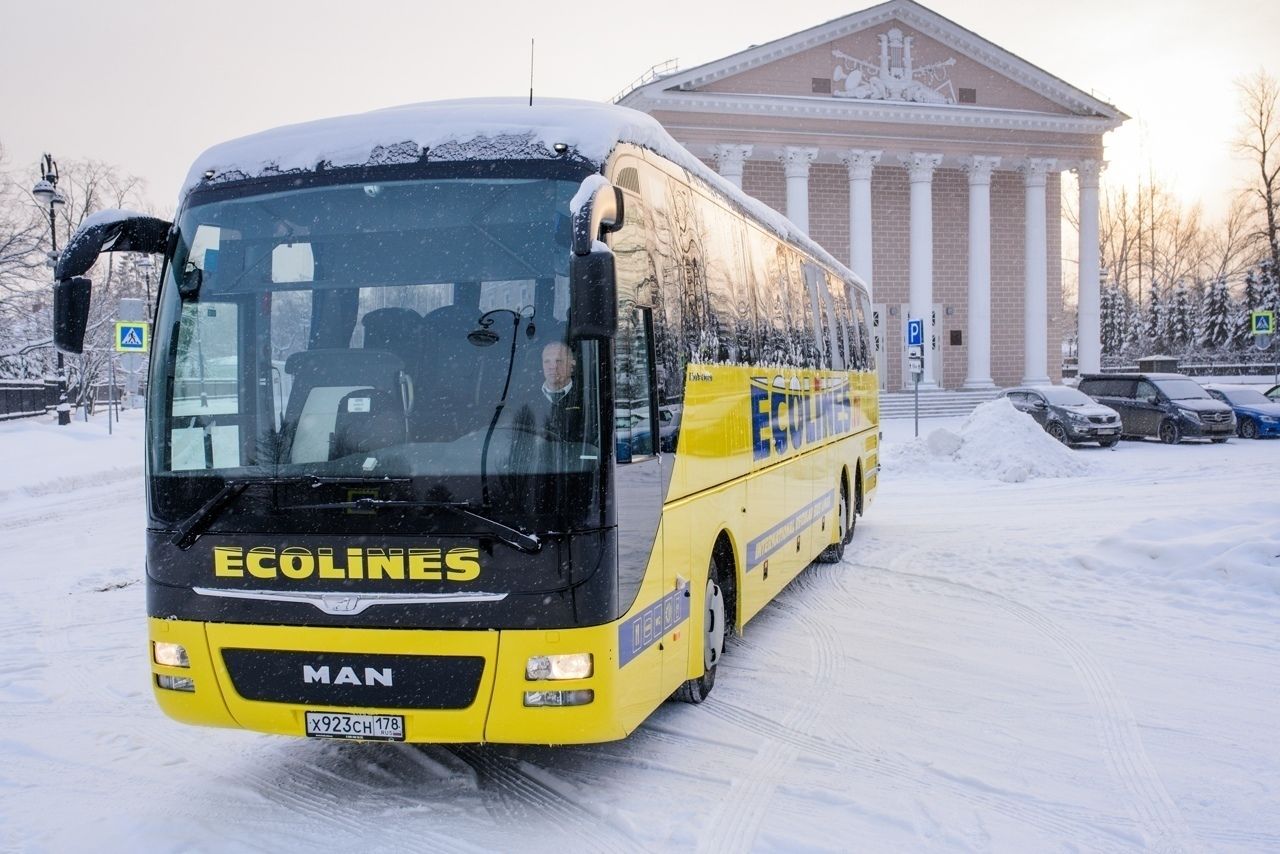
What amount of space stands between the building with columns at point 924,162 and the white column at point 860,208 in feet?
0.17

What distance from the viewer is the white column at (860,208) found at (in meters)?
Result: 43.8

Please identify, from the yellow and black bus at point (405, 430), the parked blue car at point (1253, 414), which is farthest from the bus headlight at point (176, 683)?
the parked blue car at point (1253, 414)

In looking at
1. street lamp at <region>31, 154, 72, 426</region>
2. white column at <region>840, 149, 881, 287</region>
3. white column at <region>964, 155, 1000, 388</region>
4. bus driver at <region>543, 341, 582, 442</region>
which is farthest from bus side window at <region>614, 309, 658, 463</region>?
white column at <region>964, 155, 1000, 388</region>

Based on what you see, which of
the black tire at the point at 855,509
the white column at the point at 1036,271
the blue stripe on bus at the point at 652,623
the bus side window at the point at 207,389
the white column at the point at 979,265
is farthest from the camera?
the white column at the point at 1036,271

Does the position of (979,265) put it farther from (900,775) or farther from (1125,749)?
(900,775)

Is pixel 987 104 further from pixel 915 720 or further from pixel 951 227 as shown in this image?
pixel 915 720

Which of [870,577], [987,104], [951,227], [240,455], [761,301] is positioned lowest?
[870,577]

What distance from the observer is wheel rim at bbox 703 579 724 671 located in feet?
22.3

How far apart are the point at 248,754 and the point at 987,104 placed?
45778mm

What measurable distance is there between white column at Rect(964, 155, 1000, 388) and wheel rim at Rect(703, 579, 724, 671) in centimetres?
4018

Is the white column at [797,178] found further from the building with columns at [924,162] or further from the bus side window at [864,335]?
the bus side window at [864,335]

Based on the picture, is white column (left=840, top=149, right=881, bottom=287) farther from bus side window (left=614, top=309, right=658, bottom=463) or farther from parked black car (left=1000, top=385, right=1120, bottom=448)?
bus side window (left=614, top=309, right=658, bottom=463)

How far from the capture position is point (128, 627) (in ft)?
29.9

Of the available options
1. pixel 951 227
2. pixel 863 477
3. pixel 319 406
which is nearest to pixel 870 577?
pixel 863 477
